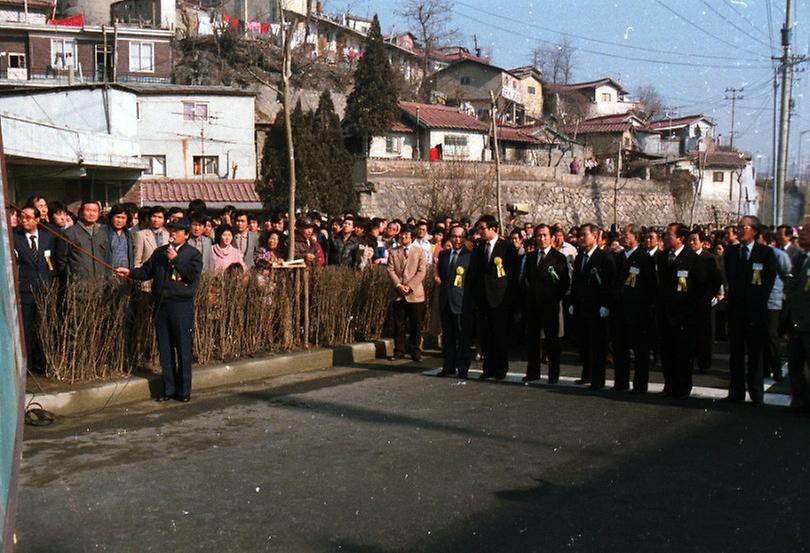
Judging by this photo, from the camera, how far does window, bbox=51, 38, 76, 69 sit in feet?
180

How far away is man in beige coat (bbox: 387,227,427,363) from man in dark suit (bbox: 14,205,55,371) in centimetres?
509

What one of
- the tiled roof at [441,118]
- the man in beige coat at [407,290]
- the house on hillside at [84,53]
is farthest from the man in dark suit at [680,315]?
the house on hillside at [84,53]

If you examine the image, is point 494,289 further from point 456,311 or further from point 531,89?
point 531,89

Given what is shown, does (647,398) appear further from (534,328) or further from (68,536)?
(68,536)

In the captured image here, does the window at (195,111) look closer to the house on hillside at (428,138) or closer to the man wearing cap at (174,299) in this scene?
the house on hillside at (428,138)

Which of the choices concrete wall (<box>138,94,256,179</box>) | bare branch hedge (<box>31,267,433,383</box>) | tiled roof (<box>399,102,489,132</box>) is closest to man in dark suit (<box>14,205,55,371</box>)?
bare branch hedge (<box>31,267,433,383</box>)

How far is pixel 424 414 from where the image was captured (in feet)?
29.9

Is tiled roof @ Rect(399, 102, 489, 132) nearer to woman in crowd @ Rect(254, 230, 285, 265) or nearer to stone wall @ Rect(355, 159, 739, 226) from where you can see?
stone wall @ Rect(355, 159, 739, 226)

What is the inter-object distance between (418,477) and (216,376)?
15.6 ft

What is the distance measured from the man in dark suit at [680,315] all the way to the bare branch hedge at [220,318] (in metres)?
4.94

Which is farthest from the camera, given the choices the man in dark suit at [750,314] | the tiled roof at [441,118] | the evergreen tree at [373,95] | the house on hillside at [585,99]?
the house on hillside at [585,99]

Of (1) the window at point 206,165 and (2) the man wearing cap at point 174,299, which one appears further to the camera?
(1) the window at point 206,165

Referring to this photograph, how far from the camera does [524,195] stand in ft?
180

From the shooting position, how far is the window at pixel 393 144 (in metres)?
57.0
